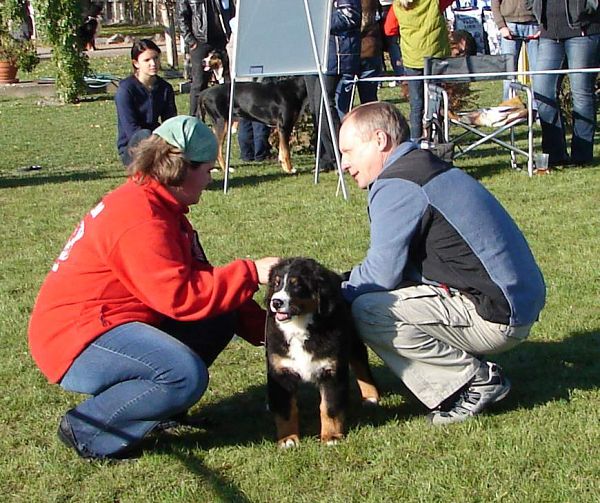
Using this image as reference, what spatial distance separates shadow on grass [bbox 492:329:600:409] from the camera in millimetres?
4379

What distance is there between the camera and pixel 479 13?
2114 cm

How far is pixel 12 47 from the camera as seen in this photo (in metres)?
23.5

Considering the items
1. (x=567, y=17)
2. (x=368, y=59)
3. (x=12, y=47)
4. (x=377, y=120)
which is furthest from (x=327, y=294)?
(x=12, y=47)

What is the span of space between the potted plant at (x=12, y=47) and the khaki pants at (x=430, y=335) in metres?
20.7

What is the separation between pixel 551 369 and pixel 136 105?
17.5 feet

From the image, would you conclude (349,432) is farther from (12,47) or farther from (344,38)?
(12,47)

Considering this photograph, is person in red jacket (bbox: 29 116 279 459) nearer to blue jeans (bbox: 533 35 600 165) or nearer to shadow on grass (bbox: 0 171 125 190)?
blue jeans (bbox: 533 35 600 165)

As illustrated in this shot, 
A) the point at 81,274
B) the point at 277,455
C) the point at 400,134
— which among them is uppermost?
the point at 400,134

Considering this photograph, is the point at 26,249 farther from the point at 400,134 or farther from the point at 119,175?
the point at 400,134

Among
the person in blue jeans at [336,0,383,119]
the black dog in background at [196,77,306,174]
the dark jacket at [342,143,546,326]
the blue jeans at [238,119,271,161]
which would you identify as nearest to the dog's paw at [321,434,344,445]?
the dark jacket at [342,143,546,326]

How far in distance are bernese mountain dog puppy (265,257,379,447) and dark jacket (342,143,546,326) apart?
11.0 inches

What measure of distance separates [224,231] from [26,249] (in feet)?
5.02

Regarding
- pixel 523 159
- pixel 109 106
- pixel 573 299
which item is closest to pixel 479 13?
pixel 109 106

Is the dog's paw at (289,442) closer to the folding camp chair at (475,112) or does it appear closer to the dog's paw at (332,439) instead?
the dog's paw at (332,439)
